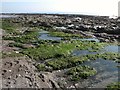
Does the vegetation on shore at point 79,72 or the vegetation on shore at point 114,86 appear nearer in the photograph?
the vegetation on shore at point 114,86

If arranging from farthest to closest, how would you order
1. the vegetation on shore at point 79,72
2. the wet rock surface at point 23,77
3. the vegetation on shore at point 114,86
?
the vegetation on shore at point 79,72 → the wet rock surface at point 23,77 → the vegetation on shore at point 114,86

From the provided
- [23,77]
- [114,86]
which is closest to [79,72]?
[114,86]

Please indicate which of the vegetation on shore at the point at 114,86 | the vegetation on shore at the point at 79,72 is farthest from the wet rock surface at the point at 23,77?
the vegetation on shore at the point at 114,86

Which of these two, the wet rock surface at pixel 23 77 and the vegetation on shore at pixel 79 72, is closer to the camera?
the wet rock surface at pixel 23 77

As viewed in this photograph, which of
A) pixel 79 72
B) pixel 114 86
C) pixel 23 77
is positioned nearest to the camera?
pixel 114 86

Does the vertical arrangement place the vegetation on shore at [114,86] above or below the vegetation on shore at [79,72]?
below

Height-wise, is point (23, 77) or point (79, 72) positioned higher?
point (23, 77)

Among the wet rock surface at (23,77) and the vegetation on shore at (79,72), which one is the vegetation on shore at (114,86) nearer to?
the vegetation on shore at (79,72)

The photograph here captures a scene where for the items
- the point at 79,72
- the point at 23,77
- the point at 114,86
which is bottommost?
the point at 114,86

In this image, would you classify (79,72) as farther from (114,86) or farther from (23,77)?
(23,77)

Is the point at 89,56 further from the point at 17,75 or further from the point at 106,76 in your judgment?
the point at 17,75

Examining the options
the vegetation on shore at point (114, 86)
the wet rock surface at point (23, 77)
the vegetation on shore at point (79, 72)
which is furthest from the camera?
the vegetation on shore at point (79, 72)

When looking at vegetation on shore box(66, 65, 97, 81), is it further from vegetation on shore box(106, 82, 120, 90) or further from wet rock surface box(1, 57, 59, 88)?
vegetation on shore box(106, 82, 120, 90)

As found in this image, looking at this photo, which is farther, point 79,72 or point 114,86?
point 79,72
